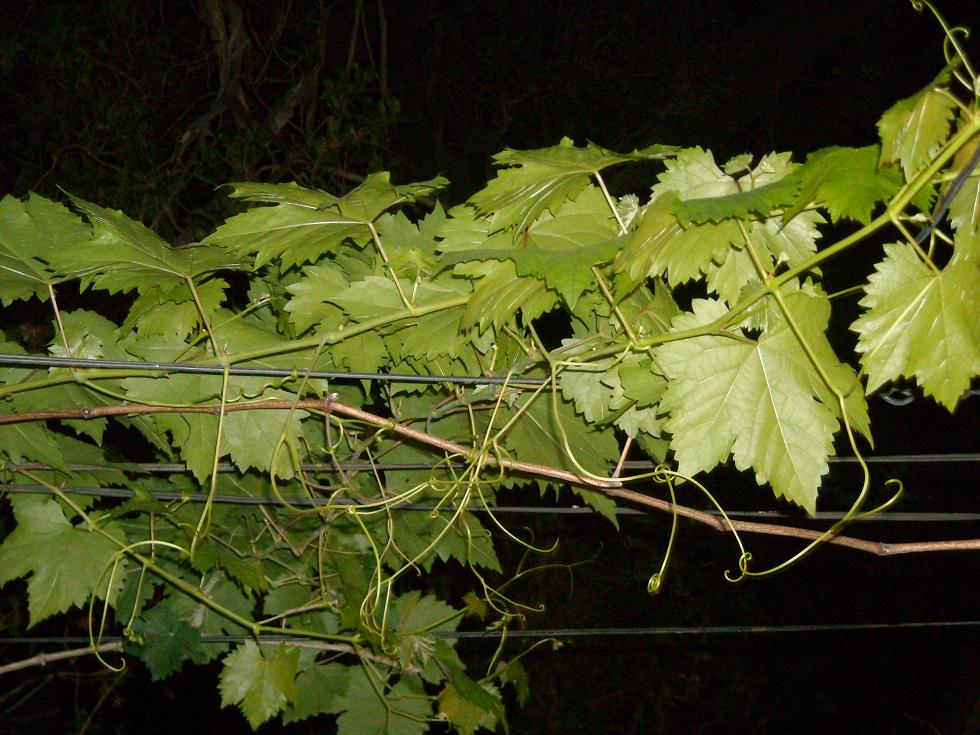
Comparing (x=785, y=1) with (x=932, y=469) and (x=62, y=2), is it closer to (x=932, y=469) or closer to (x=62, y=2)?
(x=932, y=469)

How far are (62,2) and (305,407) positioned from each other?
360cm

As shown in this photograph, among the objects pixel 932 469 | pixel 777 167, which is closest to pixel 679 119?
pixel 932 469

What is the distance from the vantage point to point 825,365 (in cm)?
93

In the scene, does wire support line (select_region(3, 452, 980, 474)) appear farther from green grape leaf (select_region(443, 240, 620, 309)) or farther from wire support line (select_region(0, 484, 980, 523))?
green grape leaf (select_region(443, 240, 620, 309))

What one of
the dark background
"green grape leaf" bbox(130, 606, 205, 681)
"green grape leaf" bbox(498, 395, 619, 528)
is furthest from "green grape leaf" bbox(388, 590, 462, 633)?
the dark background

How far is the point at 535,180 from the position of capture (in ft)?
3.15

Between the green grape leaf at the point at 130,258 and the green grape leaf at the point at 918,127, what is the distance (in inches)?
34.3

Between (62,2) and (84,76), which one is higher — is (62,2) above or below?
above

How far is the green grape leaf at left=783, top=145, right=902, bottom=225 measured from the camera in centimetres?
80

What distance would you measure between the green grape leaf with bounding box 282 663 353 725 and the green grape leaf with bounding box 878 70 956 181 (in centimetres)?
137

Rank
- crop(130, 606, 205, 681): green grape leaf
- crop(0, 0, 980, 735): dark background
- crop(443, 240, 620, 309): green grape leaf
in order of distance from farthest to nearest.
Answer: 1. crop(0, 0, 980, 735): dark background
2. crop(130, 606, 205, 681): green grape leaf
3. crop(443, 240, 620, 309): green grape leaf

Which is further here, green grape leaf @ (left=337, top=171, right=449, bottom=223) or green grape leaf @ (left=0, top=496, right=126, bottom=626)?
green grape leaf @ (left=0, top=496, right=126, bottom=626)

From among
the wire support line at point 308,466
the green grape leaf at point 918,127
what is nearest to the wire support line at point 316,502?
the wire support line at point 308,466

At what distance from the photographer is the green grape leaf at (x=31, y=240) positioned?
1.11m
